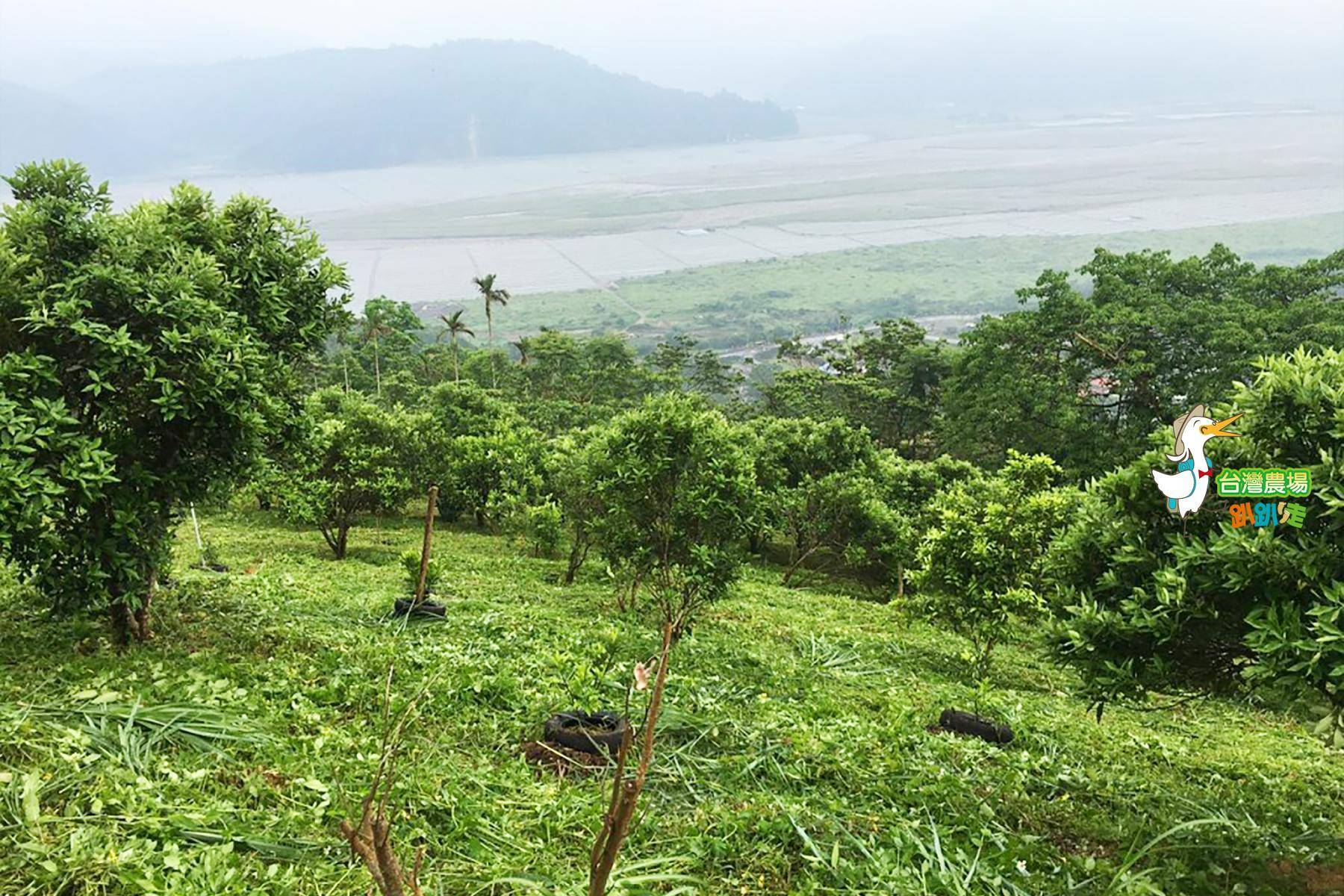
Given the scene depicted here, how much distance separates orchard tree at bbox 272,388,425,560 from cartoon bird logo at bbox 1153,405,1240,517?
1193cm

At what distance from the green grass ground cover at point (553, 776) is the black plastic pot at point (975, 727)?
11.1 inches

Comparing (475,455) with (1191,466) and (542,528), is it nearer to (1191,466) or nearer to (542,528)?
(542,528)

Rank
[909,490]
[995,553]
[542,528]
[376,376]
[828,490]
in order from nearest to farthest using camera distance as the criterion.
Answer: [995,553]
[542,528]
[828,490]
[909,490]
[376,376]

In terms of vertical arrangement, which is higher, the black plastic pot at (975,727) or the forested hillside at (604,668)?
the forested hillside at (604,668)

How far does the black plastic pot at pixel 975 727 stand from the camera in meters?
7.21

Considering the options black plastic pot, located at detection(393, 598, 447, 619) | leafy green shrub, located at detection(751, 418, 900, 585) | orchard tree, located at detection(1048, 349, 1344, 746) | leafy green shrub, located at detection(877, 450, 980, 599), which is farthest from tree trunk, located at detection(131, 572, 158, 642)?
leafy green shrub, located at detection(877, 450, 980, 599)

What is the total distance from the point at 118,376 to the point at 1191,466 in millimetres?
7227

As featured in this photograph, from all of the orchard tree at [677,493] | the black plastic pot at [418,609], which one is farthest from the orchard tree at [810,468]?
the black plastic pot at [418,609]

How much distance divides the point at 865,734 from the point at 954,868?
2087 mm

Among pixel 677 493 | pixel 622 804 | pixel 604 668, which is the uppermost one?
pixel 622 804

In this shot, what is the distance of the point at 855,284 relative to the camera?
447 feet

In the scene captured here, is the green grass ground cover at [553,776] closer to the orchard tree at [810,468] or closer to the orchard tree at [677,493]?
the orchard tree at [677,493]

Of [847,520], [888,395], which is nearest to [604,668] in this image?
[847,520]

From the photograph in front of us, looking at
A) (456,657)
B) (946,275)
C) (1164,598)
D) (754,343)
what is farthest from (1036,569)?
(946,275)
